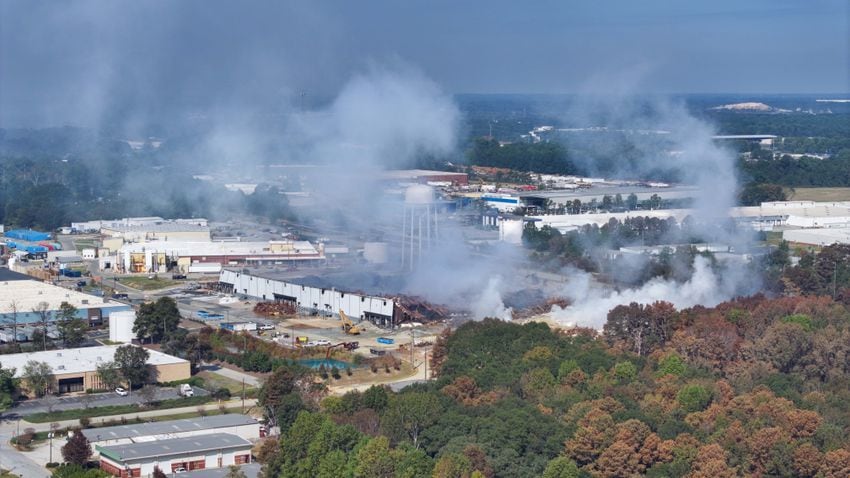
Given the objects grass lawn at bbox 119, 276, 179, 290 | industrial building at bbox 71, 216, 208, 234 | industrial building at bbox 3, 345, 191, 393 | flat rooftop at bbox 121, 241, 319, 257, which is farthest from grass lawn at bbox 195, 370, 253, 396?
industrial building at bbox 71, 216, 208, 234

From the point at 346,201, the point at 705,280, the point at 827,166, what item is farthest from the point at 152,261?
the point at 827,166

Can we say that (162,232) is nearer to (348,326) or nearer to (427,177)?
(427,177)

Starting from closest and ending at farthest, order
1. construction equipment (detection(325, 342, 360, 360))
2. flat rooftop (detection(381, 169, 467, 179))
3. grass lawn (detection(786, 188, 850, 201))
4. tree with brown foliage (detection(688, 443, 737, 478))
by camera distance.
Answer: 1. tree with brown foliage (detection(688, 443, 737, 478))
2. construction equipment (detection(325, 342, 360, 360))
3. flat rooftop (detection(381, 169, 467, 179))
4. grass lawn (detection(786, 188, 850, 201))

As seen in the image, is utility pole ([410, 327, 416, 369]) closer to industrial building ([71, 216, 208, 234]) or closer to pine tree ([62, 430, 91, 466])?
Result: pine tree ([62, 430, 91, 466])

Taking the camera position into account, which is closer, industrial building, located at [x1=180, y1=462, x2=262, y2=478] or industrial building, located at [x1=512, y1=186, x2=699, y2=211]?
industrial building, located at [x1=180, y1=462, x2=262, y2=478]

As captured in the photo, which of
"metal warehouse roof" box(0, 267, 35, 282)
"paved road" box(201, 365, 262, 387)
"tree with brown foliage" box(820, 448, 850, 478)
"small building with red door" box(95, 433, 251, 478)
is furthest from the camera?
"metal warehouse roof" box(0, 267, 35, 282)
